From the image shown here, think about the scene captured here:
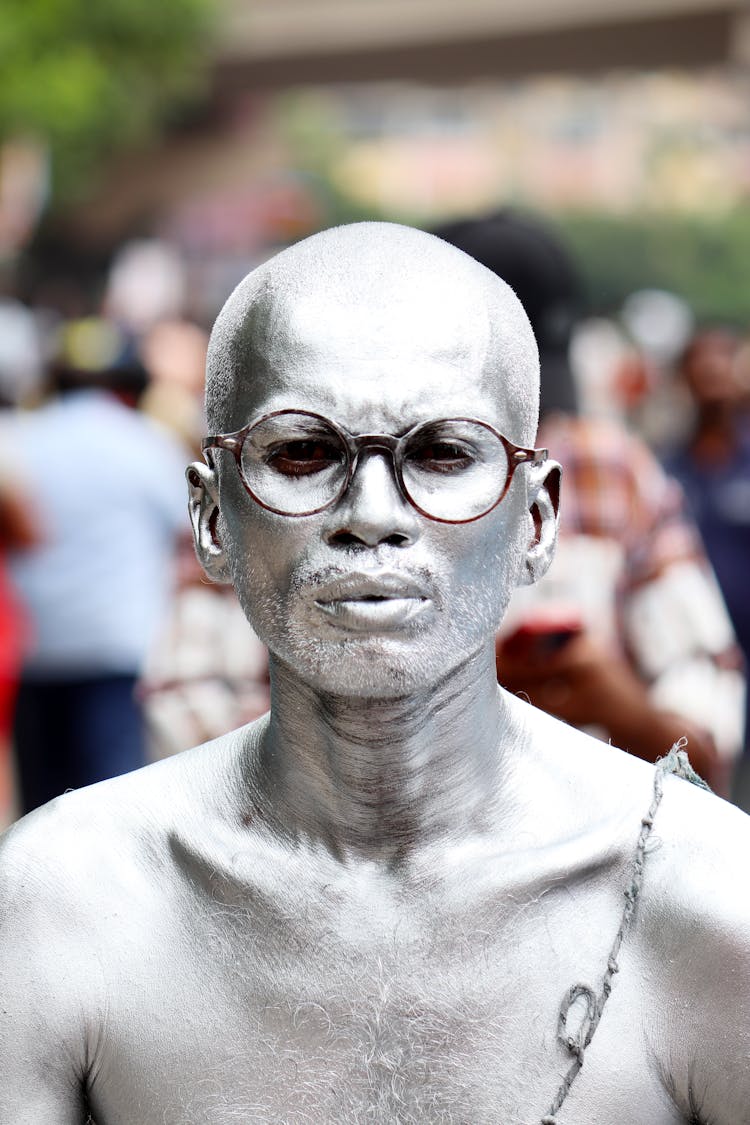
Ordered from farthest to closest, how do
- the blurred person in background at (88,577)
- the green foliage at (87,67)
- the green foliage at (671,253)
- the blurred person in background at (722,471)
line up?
1. the green foliage at (671,253)
2. the green foliage at (87,67)
3. the blurred person in background at (722,471)
4. the blurred person in background at (88,577)

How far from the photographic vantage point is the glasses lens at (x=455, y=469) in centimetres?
179

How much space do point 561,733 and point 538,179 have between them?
108 feet

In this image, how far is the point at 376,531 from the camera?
175cm

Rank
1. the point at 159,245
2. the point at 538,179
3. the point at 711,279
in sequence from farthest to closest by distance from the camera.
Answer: the point at 538,179 → the point at 711,279 → the point at 159,245

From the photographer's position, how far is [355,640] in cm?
177

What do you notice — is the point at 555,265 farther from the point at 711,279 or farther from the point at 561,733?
the point at 711,279

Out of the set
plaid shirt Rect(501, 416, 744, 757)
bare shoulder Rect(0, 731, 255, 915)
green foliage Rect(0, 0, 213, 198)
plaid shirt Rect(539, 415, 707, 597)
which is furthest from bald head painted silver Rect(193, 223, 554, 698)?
green foliage Rect(0, 0, 213, 198)

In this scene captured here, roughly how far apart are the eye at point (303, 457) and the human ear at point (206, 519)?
0.52 feet

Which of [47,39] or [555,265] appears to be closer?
[555,265]

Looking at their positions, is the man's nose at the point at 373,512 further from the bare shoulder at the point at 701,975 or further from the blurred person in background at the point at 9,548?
the blurred person in background at the point at 9,548

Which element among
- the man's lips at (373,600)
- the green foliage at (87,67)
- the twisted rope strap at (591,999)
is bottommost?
the twisted rope strap at (591,999)

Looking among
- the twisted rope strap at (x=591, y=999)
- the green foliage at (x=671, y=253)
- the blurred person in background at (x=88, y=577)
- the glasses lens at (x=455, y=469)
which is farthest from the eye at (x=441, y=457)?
the green foliage at (x=671, y=253)

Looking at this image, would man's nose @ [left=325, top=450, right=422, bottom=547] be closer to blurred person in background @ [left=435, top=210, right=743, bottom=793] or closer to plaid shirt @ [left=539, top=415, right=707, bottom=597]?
blurred person in background @ [left=435, top=210, right=743, bottom=793]

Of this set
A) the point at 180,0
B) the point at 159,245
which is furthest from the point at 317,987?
the point at 180,0
